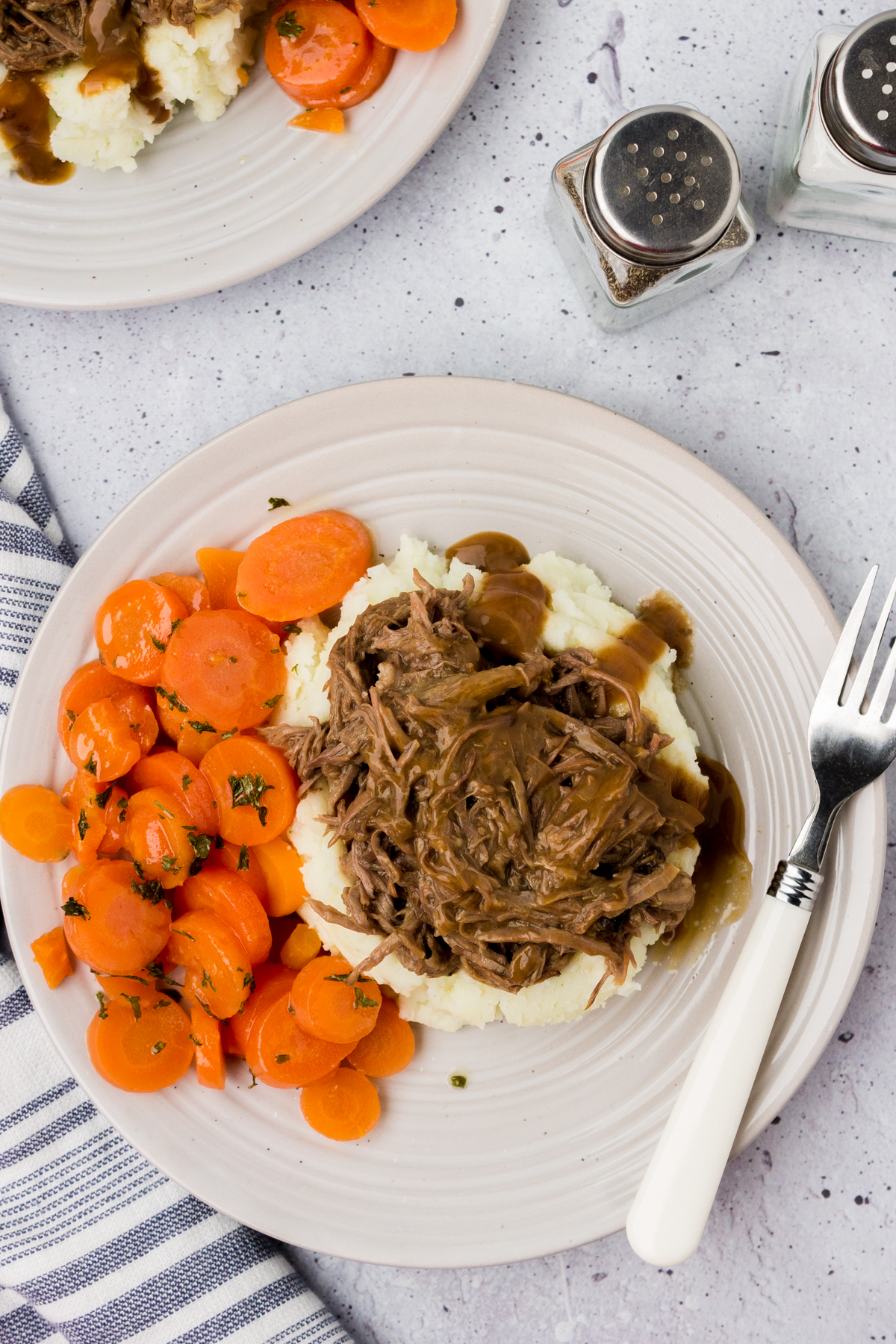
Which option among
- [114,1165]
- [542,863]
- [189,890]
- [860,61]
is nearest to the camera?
[542,863]

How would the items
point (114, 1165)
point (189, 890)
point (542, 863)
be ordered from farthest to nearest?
1. point (114, 1165)
2. point (189, 890)
3. point (542, 863)

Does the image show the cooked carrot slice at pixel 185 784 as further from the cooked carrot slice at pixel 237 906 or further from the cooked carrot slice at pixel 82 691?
the cooked carrot slice at pixel 82 691

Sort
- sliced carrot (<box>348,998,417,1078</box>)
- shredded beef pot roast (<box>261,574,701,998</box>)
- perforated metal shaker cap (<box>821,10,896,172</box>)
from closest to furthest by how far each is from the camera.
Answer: shredded beef pot roast (<box>261,574,701,998</box>), perforated metal shaker cap (<box>821,10,896,172</box>), sliced carrot (<box>348,998,417,1078</box>)

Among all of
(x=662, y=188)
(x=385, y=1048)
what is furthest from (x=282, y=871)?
(x=662, y=188)

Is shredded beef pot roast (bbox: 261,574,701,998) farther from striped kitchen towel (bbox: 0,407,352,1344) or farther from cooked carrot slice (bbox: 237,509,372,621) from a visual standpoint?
striped kitchen towel (bbox: 0,407,352,1344)

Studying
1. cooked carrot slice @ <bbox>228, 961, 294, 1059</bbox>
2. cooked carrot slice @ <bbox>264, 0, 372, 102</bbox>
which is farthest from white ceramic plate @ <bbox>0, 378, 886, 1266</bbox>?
cooked carrot slice @ <bbox>264, 0, 372, 102</bbox>

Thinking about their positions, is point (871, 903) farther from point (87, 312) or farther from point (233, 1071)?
point (87, 312)

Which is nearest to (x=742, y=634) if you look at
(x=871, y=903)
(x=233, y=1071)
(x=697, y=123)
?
(x=871, y=903)
